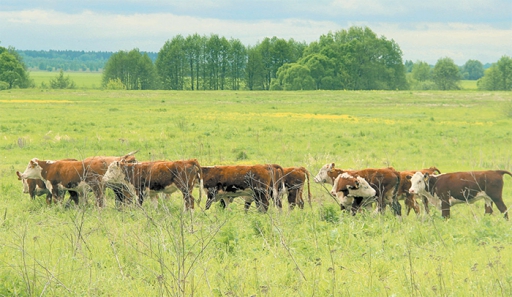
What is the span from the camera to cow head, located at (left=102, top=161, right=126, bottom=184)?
13.6 m

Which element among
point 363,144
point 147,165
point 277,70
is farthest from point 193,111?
point 277,70

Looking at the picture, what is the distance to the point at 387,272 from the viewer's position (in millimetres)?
7934

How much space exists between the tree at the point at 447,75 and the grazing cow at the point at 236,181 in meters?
120

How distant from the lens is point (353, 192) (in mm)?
12945

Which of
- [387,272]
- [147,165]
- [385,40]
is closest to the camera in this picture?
[387,272]

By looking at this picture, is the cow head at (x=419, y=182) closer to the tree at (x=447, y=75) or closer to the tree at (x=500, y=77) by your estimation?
the tree at (x=500, y=77)

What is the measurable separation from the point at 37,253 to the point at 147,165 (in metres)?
5.23

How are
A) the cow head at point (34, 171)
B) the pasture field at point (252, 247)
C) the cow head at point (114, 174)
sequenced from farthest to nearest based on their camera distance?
the cow head at point (34, 171), the cow head at point (114, 174), the pasture field at point (252, 247)

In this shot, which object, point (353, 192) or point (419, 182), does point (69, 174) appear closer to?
point (353, 192)

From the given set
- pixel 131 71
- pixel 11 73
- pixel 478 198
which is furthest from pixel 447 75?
pixel 478 198

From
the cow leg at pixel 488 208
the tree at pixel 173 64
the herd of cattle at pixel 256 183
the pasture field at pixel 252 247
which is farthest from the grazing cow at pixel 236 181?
the tree at pixel 173 64

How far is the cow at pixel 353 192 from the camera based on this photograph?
1281 cm

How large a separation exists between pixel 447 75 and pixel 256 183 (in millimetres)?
121356

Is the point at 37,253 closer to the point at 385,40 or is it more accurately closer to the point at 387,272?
the point at 387,272
